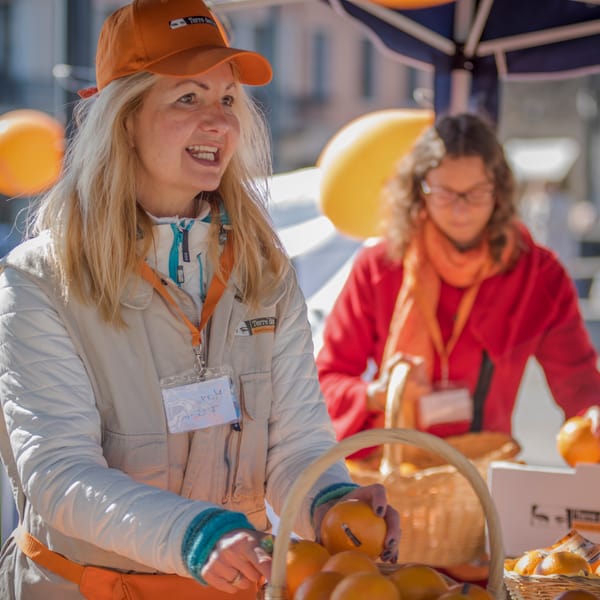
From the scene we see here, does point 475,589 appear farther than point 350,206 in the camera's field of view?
No

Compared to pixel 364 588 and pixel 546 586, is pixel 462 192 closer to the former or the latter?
pixel 546 586

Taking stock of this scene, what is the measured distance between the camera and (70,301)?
1.71 meters

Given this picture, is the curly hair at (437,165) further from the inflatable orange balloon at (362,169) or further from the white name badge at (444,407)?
the white name badge at (444,407)

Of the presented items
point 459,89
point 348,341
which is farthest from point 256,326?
point 459,89

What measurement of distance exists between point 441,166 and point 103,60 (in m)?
1.55

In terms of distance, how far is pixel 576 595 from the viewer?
1493 millimetres

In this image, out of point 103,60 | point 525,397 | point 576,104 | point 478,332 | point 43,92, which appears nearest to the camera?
point 103,60

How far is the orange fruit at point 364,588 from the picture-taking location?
129 cm

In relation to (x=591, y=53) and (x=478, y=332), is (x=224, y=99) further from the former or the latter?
(x=591, y=53)

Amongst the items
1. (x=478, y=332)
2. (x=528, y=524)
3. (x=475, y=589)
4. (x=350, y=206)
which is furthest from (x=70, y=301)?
(x=350, y=206)

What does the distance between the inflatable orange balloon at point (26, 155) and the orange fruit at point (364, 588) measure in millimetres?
3446

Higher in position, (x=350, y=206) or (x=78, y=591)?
(x=350, y=206)

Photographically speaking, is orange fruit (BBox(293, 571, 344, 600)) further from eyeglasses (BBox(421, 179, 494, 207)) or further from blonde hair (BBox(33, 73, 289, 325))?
eyeglasses (BBox(421, 179, 494, 207))

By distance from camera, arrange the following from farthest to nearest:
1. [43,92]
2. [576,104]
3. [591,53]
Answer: [576,104], [43,92], [591,53]
